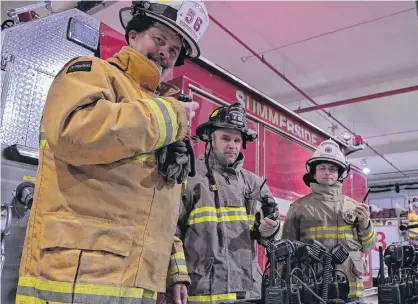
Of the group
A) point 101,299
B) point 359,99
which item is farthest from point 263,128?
point 359,99

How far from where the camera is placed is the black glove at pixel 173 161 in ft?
4.84

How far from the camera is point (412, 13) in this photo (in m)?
6.14

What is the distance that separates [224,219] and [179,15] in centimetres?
123

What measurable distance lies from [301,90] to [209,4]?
11.6ft

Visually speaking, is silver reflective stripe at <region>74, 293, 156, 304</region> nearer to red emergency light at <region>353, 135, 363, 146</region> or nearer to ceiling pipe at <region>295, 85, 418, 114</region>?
red emergency light at <region>353, 135, 363, 146</region>

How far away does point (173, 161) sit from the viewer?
1489mm

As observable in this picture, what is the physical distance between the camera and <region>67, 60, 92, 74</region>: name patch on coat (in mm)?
1343

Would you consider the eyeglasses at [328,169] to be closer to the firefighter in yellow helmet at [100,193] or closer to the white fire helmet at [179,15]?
the white fire helmet at [179,15]

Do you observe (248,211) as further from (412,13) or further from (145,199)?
(412,13)

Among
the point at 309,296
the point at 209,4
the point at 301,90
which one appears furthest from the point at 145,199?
the point at 301,90

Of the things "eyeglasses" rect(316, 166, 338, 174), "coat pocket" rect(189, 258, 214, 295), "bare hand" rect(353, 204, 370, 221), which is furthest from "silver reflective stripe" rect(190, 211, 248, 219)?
"eyeglasses" rect(316, 166, 338, 174)

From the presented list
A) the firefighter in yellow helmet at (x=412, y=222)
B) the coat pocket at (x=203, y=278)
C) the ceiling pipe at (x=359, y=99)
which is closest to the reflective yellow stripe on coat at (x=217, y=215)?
the coat pocket at (x=203, y=278)

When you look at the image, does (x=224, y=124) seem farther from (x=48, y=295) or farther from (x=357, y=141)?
(x=357, y=141)

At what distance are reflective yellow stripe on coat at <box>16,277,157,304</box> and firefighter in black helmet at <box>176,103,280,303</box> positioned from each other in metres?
1.06
